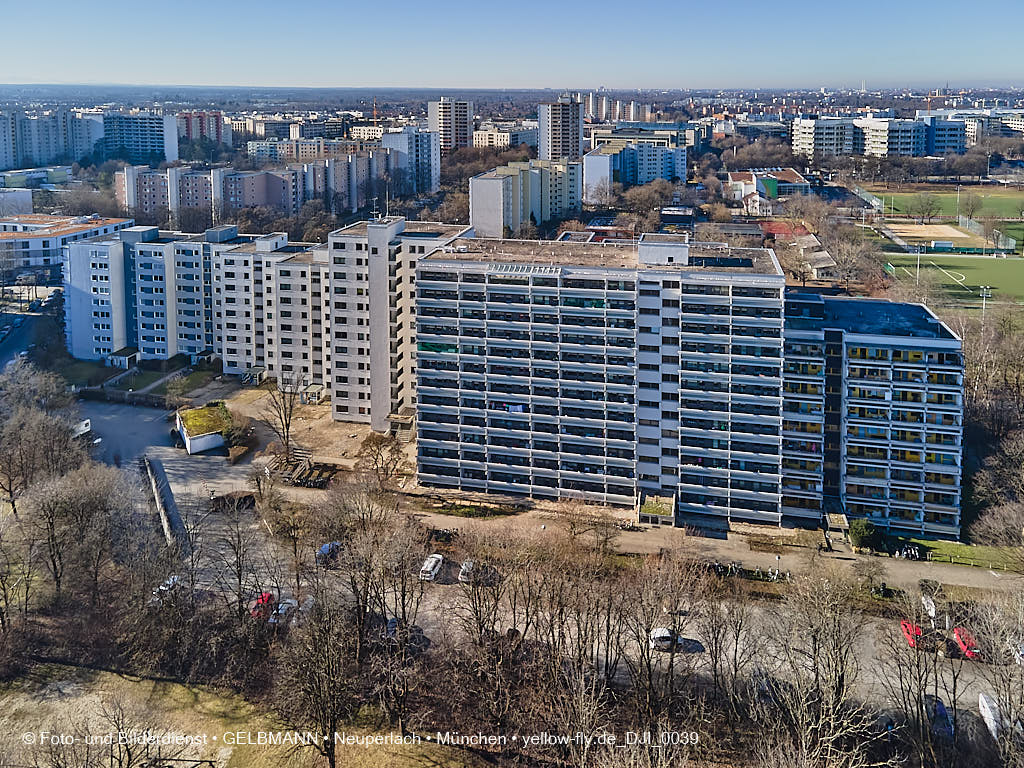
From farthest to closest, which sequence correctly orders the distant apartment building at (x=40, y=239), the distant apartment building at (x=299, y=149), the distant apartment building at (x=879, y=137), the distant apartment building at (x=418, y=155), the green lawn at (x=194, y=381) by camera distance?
the distant apartment building at (x=879, y=137) < the distant apartment building at (x=299, y=149) < the distant apartment building at (x=418, y=155) < the distant apartment building at (x=40, y=239) < the green lawn at (x=194, y=381)

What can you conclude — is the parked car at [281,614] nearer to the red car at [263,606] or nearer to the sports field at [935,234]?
the red car at [263,606]

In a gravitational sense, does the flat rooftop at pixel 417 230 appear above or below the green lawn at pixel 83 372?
above

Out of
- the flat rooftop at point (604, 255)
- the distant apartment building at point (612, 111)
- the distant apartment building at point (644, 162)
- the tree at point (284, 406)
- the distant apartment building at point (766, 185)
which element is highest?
the distant apartment building at point (612, 111)

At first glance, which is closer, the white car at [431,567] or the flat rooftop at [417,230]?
the white car at [431,567]

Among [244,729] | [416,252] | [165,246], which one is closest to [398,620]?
[244,729]

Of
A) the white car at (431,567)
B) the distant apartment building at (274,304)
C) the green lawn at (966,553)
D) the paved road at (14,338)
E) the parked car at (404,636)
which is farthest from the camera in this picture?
the paved road at (14,338)

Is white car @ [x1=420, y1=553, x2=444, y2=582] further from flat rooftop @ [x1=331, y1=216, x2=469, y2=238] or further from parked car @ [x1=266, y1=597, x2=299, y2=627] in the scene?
flat rooftop @ [x1=331, y1=216, x2=469, y2=238]

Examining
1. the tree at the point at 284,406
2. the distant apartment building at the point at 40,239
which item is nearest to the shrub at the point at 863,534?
the tree at the point at 284,406

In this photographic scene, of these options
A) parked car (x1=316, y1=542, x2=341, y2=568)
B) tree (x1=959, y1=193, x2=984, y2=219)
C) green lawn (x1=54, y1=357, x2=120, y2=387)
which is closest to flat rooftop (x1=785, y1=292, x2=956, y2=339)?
parked car (x1=316, y1=542, x2=341, y2=568)
